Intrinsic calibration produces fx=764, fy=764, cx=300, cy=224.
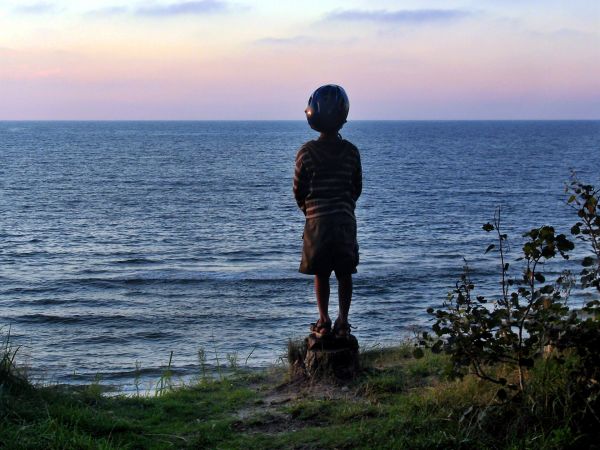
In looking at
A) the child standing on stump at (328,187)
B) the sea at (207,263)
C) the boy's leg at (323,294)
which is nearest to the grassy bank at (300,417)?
the boy's leg at (323,294)

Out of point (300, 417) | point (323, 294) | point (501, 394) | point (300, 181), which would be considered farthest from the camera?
point (323, 294)

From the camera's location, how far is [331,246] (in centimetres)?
789

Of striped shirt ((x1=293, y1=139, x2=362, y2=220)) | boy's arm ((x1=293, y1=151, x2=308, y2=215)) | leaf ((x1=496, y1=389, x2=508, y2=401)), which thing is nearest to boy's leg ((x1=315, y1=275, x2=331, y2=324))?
striped shirt ((x1=293, y1=139, x2=362, y2=220))

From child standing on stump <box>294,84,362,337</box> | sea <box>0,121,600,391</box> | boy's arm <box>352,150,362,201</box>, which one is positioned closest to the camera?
child standing on stump <box>294,84,362,337</box>

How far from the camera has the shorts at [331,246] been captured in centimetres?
790

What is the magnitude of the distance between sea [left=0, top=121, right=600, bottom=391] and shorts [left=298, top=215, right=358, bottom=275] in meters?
1.75

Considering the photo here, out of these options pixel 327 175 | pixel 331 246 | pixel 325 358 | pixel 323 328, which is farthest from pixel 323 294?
pixel 327 175

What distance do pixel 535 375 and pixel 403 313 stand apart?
15549 mm

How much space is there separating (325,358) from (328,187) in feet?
5.82

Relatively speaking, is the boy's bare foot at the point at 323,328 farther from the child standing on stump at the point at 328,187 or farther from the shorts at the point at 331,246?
the shorts at the point at 331,246

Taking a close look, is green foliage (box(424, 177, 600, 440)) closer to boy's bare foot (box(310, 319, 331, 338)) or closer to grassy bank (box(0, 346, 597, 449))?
grassy bank (box(0, 346, 597, 449))

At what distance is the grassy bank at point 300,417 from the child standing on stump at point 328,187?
1.08 metres

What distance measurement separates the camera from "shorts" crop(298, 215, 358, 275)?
7898 millimetres

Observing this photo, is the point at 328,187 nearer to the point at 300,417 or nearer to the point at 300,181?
the point at 300,181
